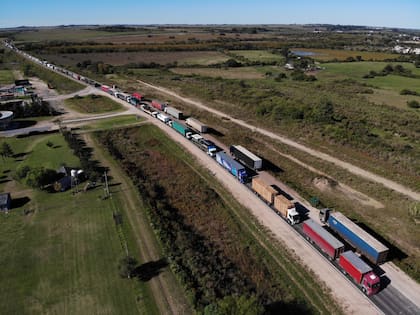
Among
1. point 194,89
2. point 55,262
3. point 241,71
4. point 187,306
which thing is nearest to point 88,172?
point 55,262

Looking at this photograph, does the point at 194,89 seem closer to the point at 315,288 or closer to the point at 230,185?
the point at 230,185

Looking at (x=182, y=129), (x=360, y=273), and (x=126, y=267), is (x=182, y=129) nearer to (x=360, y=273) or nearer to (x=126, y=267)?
(x=126, y=267)

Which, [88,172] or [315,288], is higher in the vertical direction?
[88,172]

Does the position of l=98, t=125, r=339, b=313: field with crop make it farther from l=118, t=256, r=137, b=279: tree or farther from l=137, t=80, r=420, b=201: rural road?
l=137, t=80, r=420, b=201: rural road

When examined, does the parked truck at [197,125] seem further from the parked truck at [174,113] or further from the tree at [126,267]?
the tree at [126,267]

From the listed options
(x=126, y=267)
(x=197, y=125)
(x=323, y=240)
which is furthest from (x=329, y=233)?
(x=197, y=125)

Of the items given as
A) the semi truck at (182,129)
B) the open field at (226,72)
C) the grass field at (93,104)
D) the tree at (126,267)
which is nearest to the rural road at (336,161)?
the semi truck at (182,129)
